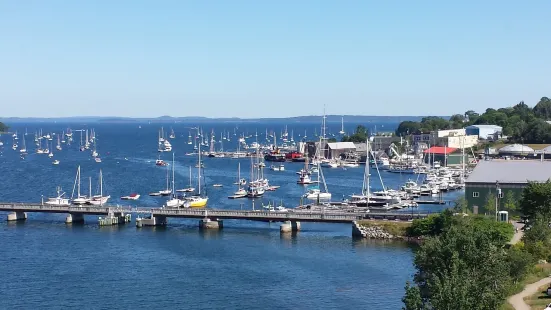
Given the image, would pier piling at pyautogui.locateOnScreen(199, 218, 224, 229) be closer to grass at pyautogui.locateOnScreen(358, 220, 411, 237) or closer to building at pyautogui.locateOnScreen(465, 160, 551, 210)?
grass at pyautogui.locateOnScreen(358, 220, 411, 237)

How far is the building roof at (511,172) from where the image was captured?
46375 mm

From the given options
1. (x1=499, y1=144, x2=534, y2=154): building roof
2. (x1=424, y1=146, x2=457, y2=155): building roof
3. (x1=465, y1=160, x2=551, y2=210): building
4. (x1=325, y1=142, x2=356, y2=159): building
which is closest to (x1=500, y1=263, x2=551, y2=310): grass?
(x1=465, y1=160, x2=551, y2=210): building

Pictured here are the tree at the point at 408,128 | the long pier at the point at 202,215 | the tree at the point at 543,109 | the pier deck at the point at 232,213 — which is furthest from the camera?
the tree at the point at 408,128

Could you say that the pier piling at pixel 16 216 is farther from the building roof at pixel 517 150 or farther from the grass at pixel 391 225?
the building roof at pixel 517 150

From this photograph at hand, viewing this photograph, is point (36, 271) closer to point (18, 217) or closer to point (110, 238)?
point (110, 238)

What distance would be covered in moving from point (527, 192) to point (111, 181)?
4815 centimetres

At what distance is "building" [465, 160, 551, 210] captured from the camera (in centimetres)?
4562

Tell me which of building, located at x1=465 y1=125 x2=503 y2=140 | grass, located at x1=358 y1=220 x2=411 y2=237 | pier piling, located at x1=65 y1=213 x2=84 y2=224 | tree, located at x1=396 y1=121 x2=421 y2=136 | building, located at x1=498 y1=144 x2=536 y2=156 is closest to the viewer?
grass, located at x1=358 y1=220 x2=411 y2=237

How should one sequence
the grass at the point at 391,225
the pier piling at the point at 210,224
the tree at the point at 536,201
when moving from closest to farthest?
the tree at the point at 536,201 → the grass at the point at 391,225 → the pier piling at the point at 210,224

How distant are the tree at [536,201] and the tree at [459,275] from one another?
12.7 metres

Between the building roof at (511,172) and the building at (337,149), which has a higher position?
the building roof at (511,172)

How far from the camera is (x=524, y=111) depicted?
411 feet

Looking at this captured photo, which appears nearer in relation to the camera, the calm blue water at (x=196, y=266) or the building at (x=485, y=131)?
the calm blue water at (x=196, y=266)

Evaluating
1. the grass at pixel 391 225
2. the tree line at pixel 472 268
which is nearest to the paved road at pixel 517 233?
the tree line at pixel 472 268
